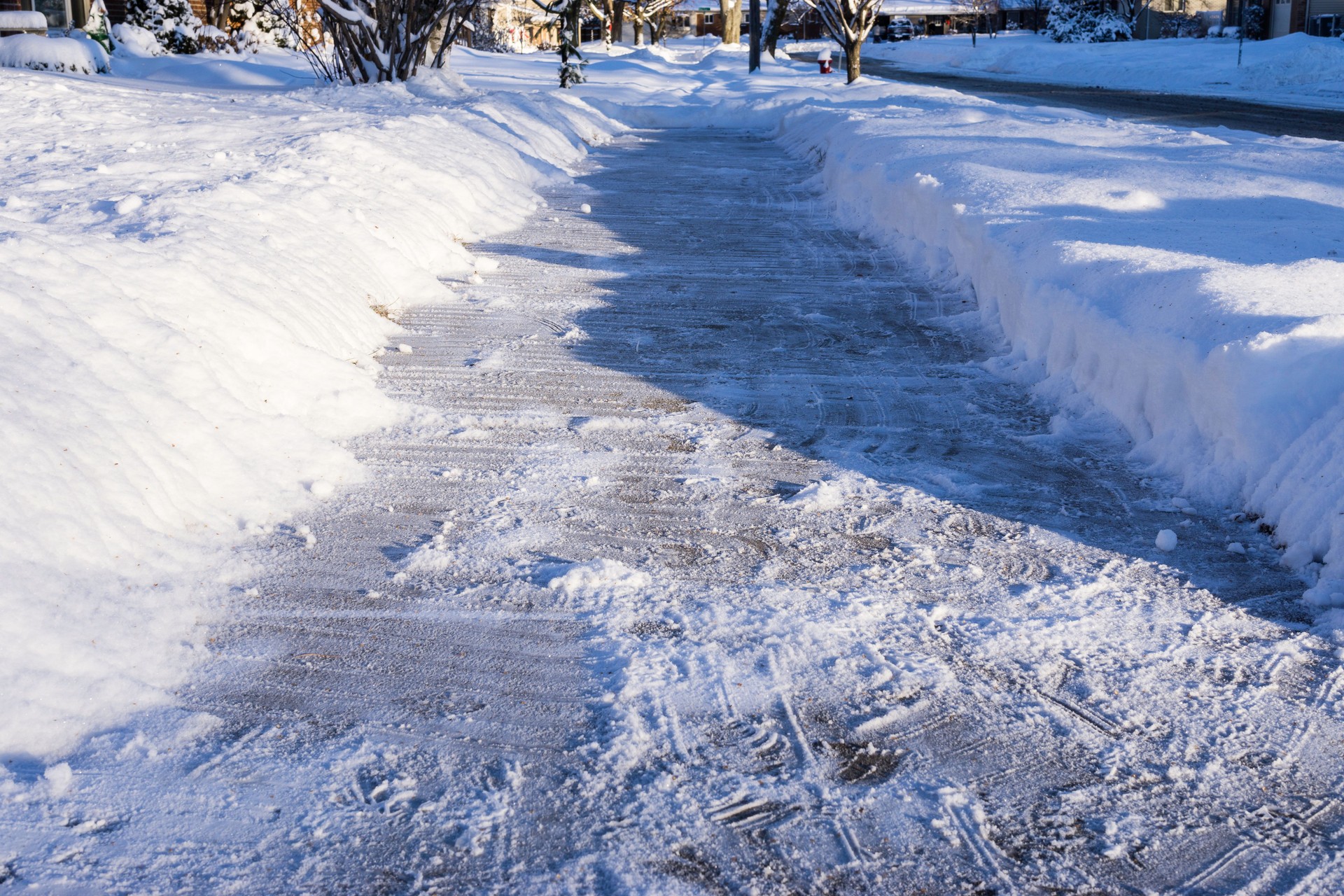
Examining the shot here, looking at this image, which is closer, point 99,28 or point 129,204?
point 129,204

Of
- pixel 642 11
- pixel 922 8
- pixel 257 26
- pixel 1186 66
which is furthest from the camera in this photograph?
pixel 922 8

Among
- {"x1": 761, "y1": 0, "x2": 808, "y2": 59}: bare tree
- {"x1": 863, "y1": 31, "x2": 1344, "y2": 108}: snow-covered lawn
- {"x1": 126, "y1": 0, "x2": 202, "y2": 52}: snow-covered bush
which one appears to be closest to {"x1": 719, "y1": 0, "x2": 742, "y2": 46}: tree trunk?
{"x1": 761, "y1": 0, "x2": 808, "y2": 59}: bare tree

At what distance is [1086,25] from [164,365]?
47501mm

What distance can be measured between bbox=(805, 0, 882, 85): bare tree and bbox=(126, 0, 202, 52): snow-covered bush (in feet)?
45.8

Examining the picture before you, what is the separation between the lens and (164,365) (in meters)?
4.11

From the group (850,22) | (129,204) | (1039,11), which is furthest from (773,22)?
(129,204)

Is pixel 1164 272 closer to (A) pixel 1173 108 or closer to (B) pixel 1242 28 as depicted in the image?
(A) pixel 1173 108

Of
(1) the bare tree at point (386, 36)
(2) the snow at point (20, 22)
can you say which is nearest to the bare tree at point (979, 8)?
(1) the bare tree at point (386, 36)

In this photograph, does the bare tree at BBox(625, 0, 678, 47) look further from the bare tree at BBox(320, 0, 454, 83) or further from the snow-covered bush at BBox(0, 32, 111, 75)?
the snow-covered bush at BBox(0, 32, 111, 75)

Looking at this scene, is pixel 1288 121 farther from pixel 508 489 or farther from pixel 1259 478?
pixel 508 489

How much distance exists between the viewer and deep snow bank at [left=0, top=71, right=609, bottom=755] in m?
2.92

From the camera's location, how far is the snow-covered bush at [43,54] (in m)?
14.9

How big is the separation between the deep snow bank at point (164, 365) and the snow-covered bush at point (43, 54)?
7295 millimetres

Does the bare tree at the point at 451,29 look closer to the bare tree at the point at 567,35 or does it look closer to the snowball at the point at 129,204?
the bare tree at the point at 567,35
